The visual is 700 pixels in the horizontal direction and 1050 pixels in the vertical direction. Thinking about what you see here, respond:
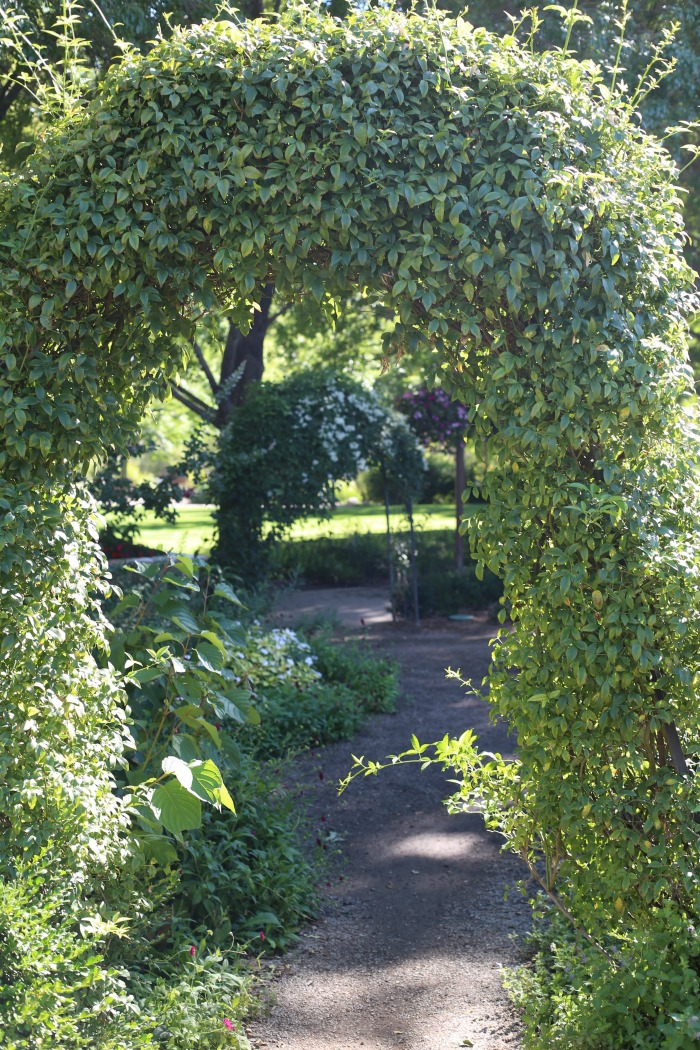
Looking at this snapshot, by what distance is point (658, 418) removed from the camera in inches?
114

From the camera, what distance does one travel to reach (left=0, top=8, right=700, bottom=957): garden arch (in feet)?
9.29

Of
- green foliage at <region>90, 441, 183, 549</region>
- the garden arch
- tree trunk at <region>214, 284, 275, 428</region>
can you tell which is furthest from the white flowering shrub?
tree trunk at <region>214, 284, 275, 428</region>

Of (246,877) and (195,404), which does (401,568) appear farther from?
(246,877)

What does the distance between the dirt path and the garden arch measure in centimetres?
88

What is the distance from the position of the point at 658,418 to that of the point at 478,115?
106cm

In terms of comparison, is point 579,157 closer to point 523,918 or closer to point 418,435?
point 523,918

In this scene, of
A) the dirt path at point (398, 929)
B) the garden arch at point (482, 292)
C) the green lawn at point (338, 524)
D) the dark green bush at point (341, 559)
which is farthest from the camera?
the green lawn at point (338, 524)

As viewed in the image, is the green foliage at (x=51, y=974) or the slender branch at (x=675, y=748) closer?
the green foliage at (x=51, y=974)

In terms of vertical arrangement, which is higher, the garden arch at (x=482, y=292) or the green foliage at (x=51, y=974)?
the garden arch at (x=482, y=292)

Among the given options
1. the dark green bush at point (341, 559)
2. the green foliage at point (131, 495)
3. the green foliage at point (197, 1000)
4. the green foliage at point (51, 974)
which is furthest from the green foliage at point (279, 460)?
the green foliage at point (51, 974)

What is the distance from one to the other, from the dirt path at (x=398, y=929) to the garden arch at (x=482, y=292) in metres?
0.88

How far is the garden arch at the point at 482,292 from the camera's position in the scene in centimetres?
283

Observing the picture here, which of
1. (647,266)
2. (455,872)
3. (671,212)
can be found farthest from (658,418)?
(455,872)

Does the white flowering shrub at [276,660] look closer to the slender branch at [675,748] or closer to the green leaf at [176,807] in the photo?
the green leaf at [176,807]
